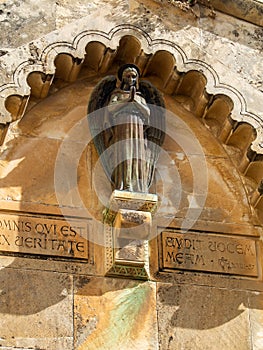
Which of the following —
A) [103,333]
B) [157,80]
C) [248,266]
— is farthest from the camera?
[157,80]

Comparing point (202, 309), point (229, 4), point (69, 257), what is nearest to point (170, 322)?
point (202, 309)

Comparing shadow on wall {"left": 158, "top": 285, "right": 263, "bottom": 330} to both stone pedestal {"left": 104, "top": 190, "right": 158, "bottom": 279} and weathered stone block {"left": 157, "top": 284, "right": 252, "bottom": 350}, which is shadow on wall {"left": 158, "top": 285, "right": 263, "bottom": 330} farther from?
stone pedestal {"left": 104, "top": 190, "right": 158, "bottom": 279}

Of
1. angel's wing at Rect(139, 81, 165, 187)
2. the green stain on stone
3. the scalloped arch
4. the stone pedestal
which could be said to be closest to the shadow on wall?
the green stain on stone

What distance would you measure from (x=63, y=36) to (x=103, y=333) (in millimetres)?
Answer: 2469

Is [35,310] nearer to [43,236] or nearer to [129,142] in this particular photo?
[43,236]

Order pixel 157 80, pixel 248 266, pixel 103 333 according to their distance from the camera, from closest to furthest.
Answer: pixel 103 333 → pixel 248 266 → pixel 157 80

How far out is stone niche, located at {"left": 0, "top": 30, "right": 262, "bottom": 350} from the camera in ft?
30.1

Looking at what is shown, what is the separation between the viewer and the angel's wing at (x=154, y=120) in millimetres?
10008

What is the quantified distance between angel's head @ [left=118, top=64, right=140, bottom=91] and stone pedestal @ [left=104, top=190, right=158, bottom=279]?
3.37ft

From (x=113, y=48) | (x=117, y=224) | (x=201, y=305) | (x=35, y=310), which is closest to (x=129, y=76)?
(x=113, y=48)

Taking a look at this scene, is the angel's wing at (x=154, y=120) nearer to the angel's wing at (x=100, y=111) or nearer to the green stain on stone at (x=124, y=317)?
the angel's wing at (x=100, y=111)

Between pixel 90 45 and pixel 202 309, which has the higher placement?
pixel 90 45

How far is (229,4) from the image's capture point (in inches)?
422

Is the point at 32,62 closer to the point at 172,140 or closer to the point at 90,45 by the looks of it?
the point at 90,45
